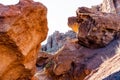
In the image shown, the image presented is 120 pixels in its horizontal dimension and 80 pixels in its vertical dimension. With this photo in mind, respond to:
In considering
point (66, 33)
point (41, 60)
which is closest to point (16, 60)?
point (41, 60)

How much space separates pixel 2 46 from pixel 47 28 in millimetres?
4697

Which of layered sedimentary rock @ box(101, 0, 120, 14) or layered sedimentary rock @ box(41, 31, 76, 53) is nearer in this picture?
layered sedimentary rock @ box(101, 0, 120, 14)

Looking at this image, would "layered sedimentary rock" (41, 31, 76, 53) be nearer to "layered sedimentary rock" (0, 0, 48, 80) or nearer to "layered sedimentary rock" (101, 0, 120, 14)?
"layered sedimentary rock" (101, 0, 120, 14)

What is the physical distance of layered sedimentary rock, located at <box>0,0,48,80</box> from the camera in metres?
16.5

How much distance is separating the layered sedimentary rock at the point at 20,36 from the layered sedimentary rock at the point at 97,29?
28.2ft

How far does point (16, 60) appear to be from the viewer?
57.3 ft

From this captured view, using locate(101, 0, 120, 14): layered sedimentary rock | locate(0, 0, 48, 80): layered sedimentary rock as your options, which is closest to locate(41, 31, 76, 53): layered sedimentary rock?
locate(101, 0, 120, 14): layered sedimentary rock

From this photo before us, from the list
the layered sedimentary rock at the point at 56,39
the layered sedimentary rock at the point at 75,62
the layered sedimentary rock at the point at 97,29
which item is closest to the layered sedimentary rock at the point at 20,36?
the layered sedimentary rock at the point at 75,62

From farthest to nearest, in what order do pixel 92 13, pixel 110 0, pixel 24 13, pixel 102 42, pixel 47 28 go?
pixel 110 0
pixel 92 13
pixel 102 42
pixel 47 28
pixel 24 13

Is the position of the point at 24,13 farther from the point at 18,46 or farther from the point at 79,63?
the point at 79,63

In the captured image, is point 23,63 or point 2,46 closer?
point 2,46

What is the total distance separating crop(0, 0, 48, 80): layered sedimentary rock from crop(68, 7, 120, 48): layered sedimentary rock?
8.60 metres

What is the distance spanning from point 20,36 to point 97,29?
11.7 m

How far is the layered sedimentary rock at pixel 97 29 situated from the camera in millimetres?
26812
